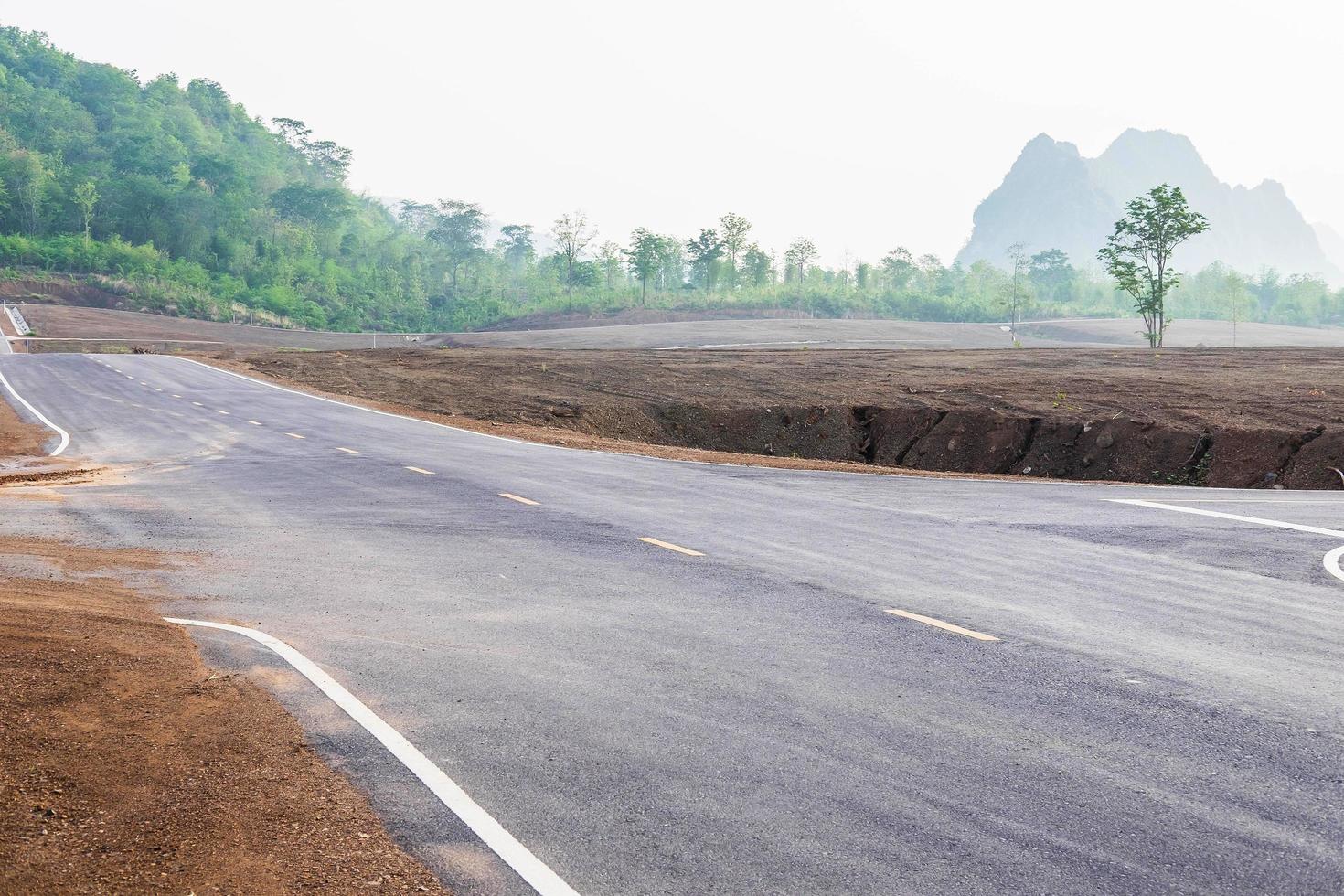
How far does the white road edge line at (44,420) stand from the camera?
78.8 ft

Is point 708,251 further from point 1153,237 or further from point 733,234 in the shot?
point 1153,237

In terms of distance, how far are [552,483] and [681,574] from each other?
7446 mm

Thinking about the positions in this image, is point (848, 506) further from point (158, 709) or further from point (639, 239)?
point (639, 239)

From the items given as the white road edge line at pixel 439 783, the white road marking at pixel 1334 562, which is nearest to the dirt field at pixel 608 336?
the white road marking at pixel 1334 562

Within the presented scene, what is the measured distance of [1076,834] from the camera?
4812mm

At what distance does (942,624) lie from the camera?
869 centimetres

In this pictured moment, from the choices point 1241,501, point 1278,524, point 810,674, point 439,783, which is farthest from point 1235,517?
point 439,783

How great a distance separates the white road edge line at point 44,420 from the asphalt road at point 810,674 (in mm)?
9075

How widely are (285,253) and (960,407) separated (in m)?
129

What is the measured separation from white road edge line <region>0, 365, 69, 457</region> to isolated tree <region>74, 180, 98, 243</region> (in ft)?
300

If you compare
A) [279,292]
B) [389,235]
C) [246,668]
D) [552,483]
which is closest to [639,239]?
[279,292]

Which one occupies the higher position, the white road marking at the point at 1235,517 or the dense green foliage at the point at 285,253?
the dense green foliage at the point at 285,253

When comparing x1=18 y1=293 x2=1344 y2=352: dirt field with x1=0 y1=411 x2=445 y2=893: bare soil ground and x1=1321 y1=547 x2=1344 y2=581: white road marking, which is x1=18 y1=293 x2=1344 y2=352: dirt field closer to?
x1=1321 y1=547 x2=1344 y2=581: white road marking

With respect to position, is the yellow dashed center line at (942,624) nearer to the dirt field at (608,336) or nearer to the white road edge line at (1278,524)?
the white road edge line at (1278,524)
